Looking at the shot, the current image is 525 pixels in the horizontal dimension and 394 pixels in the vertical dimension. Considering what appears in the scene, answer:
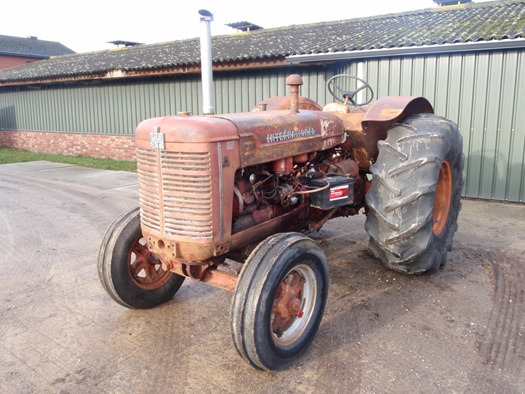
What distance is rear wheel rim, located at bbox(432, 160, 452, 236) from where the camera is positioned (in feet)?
14.6

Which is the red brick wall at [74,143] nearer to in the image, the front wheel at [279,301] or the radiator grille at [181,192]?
the radiator grille at [181,192]

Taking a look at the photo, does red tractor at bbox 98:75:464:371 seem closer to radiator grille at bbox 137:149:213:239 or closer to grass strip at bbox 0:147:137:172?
radiator grille at bbox 137:149:213:239

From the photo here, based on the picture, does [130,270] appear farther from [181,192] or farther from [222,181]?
[222,181]

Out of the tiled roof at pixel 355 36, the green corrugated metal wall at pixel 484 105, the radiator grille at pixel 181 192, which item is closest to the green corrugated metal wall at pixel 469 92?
the green corrugated metal wall at pixel 484 105

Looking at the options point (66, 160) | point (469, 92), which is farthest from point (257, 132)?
point (66, 160)

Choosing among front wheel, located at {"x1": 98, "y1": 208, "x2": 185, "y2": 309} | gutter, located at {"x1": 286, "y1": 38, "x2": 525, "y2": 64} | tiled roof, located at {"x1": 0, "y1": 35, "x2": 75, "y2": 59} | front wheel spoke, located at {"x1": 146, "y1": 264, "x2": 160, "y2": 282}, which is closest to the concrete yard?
front wheel, located at {"x1": 98, "y1": 208, "x2": 185, "y2": 309}

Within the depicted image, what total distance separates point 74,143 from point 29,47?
871 inches

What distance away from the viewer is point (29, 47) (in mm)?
32344

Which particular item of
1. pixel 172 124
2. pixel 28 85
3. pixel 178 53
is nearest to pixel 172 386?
pixel 172 124

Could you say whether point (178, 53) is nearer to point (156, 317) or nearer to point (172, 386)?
point (156, 317)

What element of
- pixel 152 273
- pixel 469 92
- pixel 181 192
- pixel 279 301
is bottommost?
pixel 152 273

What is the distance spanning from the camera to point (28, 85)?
1577cm

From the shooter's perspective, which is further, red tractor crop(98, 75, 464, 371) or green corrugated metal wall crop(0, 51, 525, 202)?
green corrugated metal wall crop(0, 51, 525, 202)

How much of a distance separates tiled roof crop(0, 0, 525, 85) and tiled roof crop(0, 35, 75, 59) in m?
18.6
